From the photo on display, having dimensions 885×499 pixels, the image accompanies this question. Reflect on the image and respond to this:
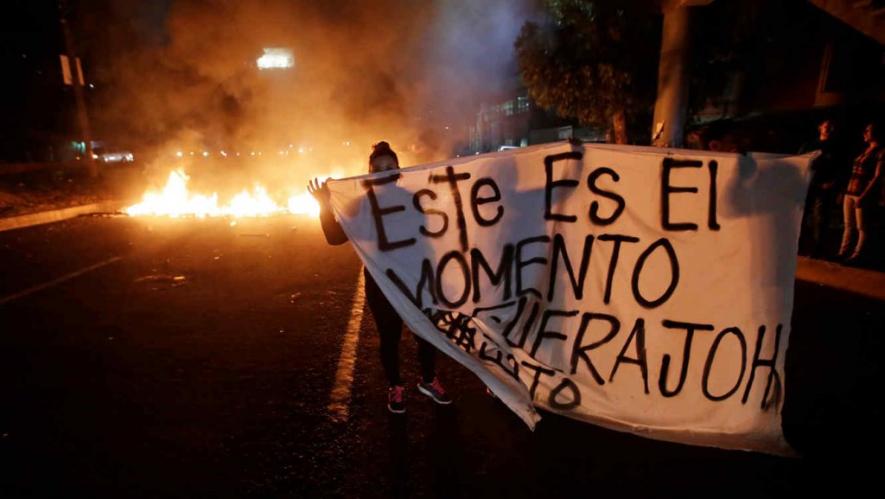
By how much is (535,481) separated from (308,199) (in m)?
13.5

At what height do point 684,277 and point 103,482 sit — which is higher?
point 684,277

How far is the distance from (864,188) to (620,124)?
21.1ft

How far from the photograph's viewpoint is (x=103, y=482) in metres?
2.44

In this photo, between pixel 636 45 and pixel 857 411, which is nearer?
pixel 857 411

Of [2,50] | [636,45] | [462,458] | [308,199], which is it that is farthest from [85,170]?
[462,458]

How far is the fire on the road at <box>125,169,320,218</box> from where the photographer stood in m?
12.8

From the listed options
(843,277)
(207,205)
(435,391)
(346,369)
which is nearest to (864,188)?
(843,277)

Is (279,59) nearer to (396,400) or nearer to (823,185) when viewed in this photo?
(823,185)

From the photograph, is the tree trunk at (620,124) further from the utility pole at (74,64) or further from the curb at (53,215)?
the utility pole at (74,64)

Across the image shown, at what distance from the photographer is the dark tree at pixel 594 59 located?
10.5 m

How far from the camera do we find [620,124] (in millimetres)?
11977

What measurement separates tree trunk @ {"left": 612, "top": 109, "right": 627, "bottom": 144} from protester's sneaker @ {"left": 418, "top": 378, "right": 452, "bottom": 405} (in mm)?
10024

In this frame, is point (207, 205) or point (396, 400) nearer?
point (396, 400)

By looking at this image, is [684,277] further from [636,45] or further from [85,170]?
[85,170]
